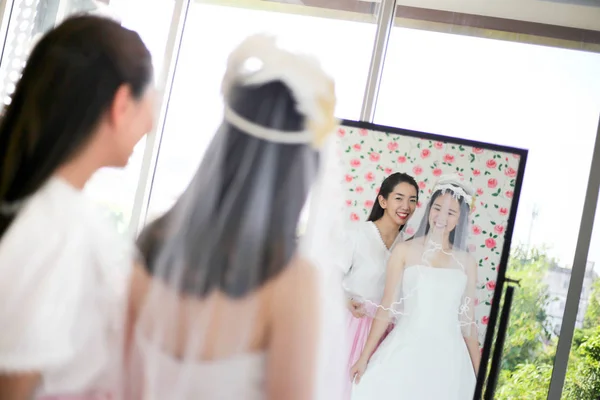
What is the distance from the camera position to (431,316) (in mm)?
3098

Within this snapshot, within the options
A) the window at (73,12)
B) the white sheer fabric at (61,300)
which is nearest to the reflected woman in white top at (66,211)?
the white sheer fabric at (61,300)

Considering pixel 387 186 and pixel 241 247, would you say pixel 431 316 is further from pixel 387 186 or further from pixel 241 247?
pixel 241 247

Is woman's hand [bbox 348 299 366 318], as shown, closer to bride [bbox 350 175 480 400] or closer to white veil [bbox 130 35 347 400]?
bride [bbox 350 175 480 400]

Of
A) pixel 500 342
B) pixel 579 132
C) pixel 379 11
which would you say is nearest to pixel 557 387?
pixel 500 342

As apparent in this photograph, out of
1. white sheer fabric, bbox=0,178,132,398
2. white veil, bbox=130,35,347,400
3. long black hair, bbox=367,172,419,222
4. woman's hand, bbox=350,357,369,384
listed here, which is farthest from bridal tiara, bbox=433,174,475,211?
white sheer fabric, bbox=0,178,132,398

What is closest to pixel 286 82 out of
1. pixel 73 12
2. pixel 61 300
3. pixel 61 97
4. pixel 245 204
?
→ pixel 245 204

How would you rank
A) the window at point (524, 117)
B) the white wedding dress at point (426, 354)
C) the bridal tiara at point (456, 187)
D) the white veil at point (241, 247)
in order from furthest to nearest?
the window at point (524, 117)
the bridal tiara at point (456, 187)
the white wedding dress at point (426, 354)
the white veil at point (241, 247)

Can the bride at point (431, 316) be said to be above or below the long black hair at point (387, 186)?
below

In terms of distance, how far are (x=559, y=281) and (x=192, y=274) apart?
8.40 feet

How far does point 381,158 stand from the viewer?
3270 mm

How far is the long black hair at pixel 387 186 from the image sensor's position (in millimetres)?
3236

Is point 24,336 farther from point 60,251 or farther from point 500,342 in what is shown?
point 500,342

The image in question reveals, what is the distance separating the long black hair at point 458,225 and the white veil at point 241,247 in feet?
6.47

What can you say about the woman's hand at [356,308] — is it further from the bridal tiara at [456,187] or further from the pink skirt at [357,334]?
the bridal tiara at [456,187]
